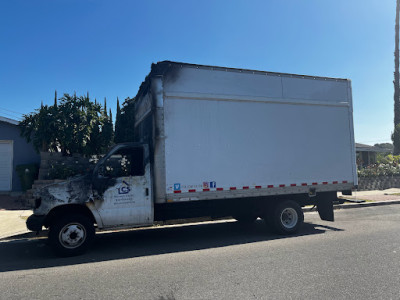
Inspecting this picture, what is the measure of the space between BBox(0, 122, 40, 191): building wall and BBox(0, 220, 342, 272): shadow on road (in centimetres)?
773

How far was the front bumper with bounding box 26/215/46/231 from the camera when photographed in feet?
18.4

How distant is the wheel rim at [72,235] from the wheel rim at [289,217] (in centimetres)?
465

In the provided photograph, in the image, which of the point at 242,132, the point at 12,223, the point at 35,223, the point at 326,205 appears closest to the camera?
the point at 35,223

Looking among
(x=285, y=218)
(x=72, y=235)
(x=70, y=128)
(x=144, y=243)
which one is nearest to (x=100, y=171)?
(x=72, y=235)

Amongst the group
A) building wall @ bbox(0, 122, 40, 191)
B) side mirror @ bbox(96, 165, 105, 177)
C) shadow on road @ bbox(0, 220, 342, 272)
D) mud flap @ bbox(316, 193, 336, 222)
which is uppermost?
building wall @ bbox(0, 122, 40, 191)

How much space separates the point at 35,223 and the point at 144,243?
2.28 metres

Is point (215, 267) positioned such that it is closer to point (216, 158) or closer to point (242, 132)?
point (216, 158)

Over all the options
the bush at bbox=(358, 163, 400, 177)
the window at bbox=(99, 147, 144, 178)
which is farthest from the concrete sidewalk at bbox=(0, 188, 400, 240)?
the bush at bbox=(358, 163, 400, 177)

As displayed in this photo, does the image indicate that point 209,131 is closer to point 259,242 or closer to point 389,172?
point 259,242

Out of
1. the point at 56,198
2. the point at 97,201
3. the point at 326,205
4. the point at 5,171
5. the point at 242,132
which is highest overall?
the point at 242,132

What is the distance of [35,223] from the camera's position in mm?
5598


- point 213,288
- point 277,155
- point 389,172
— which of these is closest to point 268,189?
Answer: point 277,155

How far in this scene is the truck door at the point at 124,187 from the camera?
6016mm

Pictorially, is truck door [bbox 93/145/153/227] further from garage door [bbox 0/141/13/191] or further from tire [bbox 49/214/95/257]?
garage door [bbox 0/141/13/191]
